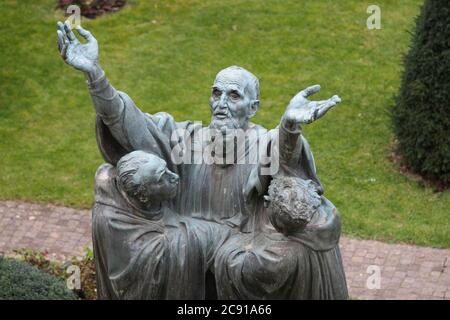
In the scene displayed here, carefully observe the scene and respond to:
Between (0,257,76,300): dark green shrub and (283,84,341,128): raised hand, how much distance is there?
385 centimetres

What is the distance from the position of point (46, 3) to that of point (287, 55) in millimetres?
4313

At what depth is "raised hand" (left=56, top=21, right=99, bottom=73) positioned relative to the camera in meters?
7.07

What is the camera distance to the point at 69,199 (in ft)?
43.2

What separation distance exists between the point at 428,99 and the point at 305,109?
21.5 feet

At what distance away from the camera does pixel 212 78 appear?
50.9ft

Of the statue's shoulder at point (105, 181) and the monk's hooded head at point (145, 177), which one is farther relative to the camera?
the statue's shoulder at point (105, 181)

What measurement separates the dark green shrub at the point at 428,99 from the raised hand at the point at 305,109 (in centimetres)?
627

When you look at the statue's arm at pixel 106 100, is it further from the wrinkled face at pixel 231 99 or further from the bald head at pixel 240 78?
the bald head at pixel 240 78

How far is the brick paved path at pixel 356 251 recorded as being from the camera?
37.9 ft

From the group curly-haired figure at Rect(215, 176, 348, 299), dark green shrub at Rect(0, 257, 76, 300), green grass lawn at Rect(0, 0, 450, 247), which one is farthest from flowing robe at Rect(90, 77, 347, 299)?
green grass lawn at Rect(0, 0, 450, 247)

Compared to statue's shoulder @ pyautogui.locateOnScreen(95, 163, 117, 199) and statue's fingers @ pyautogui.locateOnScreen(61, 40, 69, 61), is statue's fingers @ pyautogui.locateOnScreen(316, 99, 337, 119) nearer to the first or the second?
statue's shoulder @ pyautogui.locateOnScreen(95, 163, 117, 199)

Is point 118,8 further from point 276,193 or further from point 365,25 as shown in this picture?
point 276,193

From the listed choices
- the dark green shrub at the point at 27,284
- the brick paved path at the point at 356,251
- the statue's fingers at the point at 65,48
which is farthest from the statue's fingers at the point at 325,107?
the brick paved path at the point at 356,251
